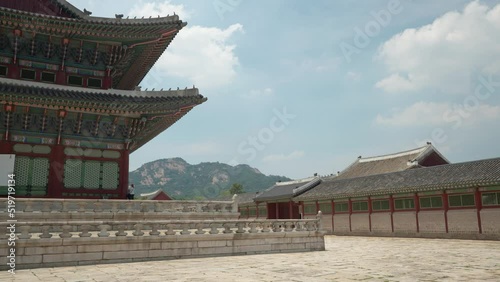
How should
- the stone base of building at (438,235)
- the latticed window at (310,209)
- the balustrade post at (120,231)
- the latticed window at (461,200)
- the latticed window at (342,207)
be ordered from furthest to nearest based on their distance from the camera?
the latticed window at (310,209) < the latticed window at (342,207) < the latticed window at (461,200) < the stone base of building at (438,235) < the balustrade post at (120,231)

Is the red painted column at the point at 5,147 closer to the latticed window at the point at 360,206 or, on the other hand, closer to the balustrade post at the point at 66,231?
the balustrade post at the point at 66,231

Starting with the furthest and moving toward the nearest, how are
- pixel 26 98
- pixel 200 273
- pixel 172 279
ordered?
1. pixel 26 98
2. pixel 200 273
3. pixel 172 279

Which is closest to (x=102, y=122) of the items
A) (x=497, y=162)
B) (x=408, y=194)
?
(x=408, y=194)

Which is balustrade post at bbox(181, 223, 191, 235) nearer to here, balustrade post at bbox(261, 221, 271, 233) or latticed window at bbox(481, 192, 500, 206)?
balustrade post at bbox(261, 221, 271, 233)

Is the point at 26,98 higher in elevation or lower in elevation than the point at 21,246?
higher

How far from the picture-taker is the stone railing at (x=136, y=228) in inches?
498

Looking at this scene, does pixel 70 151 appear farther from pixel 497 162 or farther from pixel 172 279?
pixel 497 162

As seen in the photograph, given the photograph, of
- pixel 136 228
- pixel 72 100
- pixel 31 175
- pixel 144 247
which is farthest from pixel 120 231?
pixel 31 175

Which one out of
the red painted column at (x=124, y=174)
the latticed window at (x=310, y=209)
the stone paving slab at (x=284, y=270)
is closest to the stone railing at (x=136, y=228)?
the stone paving slab at (x=284, y=270)

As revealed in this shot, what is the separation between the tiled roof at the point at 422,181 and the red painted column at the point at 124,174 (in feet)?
59.8

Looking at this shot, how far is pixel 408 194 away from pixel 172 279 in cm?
2270

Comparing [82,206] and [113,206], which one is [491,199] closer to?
[113,206]

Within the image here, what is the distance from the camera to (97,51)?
70.3ft

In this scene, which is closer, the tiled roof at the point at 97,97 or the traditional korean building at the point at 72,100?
the tiled roof at the point at 97,97
